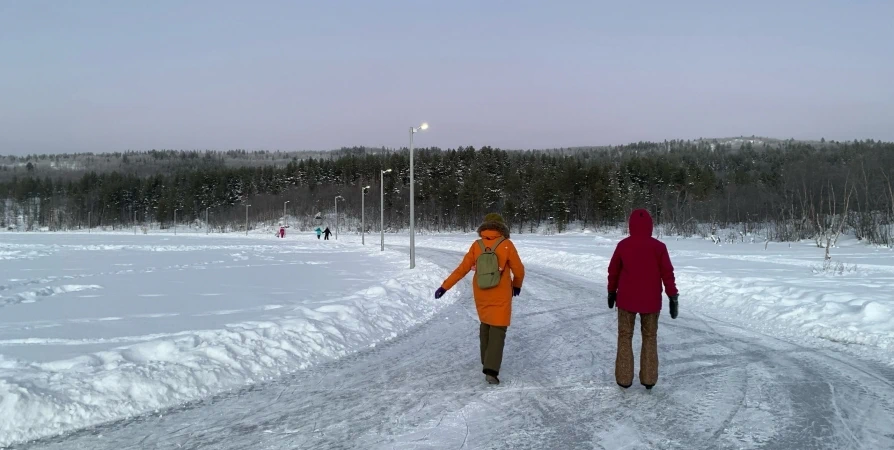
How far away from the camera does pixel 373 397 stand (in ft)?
20.4

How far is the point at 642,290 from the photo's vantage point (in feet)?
20.4

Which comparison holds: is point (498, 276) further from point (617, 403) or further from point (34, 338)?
point (34, 338)

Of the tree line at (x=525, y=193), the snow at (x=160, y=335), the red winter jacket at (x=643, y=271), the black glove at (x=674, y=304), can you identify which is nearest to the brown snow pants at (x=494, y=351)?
the red winter jacket at (x=643, y=271)

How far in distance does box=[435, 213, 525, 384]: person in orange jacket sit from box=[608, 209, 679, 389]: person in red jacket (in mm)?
1169

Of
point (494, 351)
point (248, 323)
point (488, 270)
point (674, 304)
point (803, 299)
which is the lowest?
point (803, 299)

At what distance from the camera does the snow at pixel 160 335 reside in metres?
5.71

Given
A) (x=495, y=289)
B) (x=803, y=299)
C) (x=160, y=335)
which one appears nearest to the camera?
(x=495, y=289)

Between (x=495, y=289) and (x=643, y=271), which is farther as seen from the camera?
(x=495, y=289)

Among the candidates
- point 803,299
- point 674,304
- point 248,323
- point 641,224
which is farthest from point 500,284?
point 803,299

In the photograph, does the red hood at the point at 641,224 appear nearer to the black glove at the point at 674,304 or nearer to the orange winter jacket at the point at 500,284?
the black glove at the point at 674,304

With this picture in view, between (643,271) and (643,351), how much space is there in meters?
0.92

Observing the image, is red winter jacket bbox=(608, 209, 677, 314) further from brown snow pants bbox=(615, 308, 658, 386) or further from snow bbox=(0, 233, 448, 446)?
snow bbox=(0, 233, 448, 446)

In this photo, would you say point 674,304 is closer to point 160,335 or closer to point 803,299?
point 160,335

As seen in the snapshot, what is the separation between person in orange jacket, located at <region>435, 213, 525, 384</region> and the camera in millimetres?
6633
